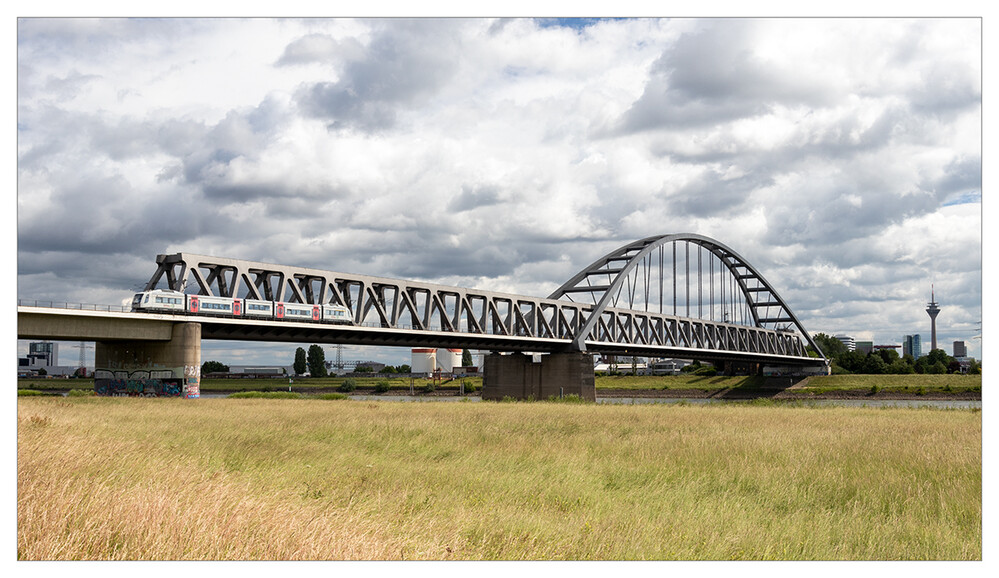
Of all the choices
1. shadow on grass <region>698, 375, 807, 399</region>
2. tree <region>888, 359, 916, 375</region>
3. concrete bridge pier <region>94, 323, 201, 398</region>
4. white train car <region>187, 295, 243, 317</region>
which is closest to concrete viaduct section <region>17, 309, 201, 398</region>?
concrete bridge pier <region>94, 323, 201, 398</region>

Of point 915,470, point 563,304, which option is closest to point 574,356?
point 563,304

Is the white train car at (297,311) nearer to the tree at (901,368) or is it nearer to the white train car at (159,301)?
the white train car at (159,301)

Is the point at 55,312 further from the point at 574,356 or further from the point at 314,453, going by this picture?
the point at 574,356

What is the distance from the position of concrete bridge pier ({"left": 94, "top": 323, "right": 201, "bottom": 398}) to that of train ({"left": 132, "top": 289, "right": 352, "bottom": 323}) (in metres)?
1.39

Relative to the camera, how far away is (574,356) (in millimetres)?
87562

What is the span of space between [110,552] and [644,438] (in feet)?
53.9

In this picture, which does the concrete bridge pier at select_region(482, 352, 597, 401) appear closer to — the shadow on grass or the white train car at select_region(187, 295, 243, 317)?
the white train car at select_region(187, 295, 243, 317)

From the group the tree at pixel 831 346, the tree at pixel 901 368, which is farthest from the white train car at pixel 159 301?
the tree at pixel 831 346

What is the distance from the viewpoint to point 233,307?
172 ft

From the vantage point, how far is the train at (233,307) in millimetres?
47625

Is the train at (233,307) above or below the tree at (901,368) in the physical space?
above

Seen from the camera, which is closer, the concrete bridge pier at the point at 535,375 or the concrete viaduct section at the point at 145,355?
the concrete viaduct section at the point at 145,355

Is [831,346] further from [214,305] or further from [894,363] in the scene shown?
[214,305]

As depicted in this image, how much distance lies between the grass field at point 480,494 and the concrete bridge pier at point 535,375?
209 feet
